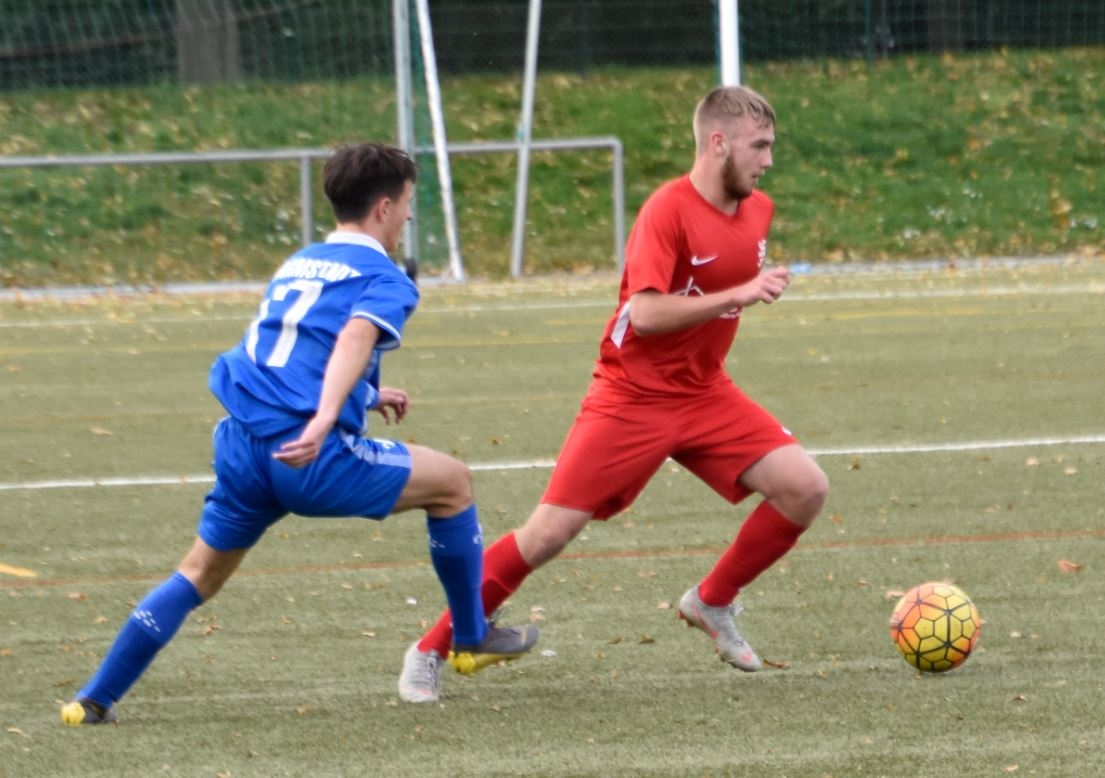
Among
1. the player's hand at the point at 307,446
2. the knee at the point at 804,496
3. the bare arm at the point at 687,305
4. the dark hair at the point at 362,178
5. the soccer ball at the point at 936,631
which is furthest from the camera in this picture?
the knee at the point at 804,496

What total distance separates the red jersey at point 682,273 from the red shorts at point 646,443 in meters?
0.06

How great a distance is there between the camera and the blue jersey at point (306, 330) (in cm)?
486

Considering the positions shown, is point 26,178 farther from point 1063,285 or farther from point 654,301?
point 654,301

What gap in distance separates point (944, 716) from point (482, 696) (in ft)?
4.30

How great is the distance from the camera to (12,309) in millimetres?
18359

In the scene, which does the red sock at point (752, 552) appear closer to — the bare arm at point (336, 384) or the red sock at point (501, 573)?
the red sock at point (501, 573)

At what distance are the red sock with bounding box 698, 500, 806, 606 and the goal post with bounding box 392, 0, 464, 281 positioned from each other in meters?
13.5

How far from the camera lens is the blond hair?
18.2 ft

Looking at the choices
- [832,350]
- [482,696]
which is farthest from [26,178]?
[482,696]

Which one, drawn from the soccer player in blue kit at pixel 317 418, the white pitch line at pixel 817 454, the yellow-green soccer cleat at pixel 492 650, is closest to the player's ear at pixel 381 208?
the soccer player in blue kit at pixel 317 418

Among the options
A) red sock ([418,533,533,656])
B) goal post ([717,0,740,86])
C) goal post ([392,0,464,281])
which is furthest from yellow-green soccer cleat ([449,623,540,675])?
goal post ([392,0,464,281])

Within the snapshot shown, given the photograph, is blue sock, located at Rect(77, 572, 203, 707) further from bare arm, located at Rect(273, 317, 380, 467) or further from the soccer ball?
Result: the soccer ball

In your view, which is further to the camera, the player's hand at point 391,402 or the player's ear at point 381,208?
the player's hand at point 391,402

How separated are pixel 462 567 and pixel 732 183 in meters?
1.35
